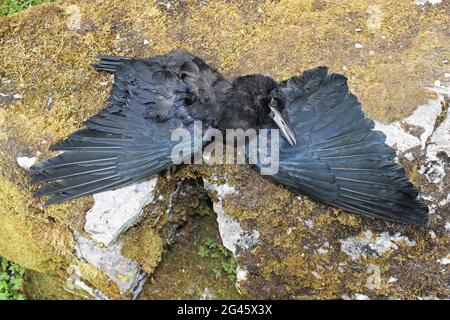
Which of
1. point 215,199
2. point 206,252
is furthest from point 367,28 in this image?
point 206,252

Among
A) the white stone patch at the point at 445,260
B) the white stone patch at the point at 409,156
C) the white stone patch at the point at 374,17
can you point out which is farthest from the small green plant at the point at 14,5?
the white stone patch at the point at 445,260

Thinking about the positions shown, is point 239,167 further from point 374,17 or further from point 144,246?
point 374,17

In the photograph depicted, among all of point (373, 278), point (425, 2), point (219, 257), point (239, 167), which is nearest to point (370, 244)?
point (373, 278)

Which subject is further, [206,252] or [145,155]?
[206,252]

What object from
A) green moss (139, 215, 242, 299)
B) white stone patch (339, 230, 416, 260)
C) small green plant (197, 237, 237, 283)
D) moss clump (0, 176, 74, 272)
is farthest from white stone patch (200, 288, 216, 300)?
white stone patch (339, 230, 416, 260)

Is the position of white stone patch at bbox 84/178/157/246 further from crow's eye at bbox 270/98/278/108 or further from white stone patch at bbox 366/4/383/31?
white stone patch at bbox 366/4/383/31

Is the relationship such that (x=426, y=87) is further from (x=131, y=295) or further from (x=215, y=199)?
(x=131, y=295)
